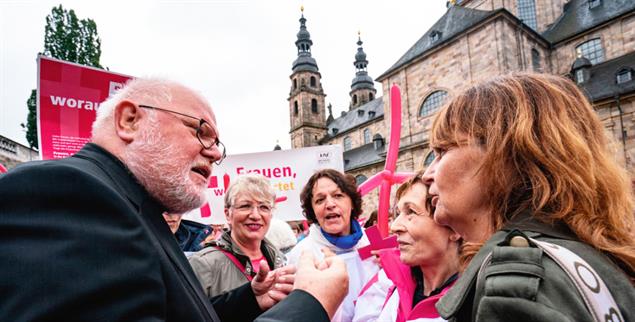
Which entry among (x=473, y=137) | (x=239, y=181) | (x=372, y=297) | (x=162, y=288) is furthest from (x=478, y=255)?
(x=239, y=181)

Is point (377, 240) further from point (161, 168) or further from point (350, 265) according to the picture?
point (161, 168)

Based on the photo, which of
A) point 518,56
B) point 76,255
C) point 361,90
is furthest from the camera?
point 361,90

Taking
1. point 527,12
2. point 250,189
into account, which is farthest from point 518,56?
point 250,189

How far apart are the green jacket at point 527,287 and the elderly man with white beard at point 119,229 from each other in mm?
454

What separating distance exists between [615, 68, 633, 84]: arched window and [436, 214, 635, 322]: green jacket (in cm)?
2471

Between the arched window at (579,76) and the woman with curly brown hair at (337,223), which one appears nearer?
the woman with curly brown hair at (337,223)

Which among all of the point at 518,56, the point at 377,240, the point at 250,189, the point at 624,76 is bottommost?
Answer: the point at 377,240

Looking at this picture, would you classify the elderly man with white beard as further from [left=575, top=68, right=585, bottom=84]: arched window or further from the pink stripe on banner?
[left=575, top=68, right=585, bottom=84]: arched window

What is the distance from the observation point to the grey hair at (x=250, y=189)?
3.12 m

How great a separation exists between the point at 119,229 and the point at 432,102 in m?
26.2

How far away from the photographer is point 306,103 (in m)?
51.7

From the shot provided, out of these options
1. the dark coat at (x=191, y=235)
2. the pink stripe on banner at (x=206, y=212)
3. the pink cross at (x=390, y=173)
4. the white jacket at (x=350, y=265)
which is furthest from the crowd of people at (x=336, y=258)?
the pink stripe on banner at (x=206, y=212)

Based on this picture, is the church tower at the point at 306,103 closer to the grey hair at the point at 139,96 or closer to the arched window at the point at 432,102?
the arched window at the point at 432,102

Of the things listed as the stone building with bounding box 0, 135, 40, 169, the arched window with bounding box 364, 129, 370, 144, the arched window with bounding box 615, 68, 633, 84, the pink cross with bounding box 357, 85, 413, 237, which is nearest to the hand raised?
the pink cross with bounding box 357, 85, 413, 237
